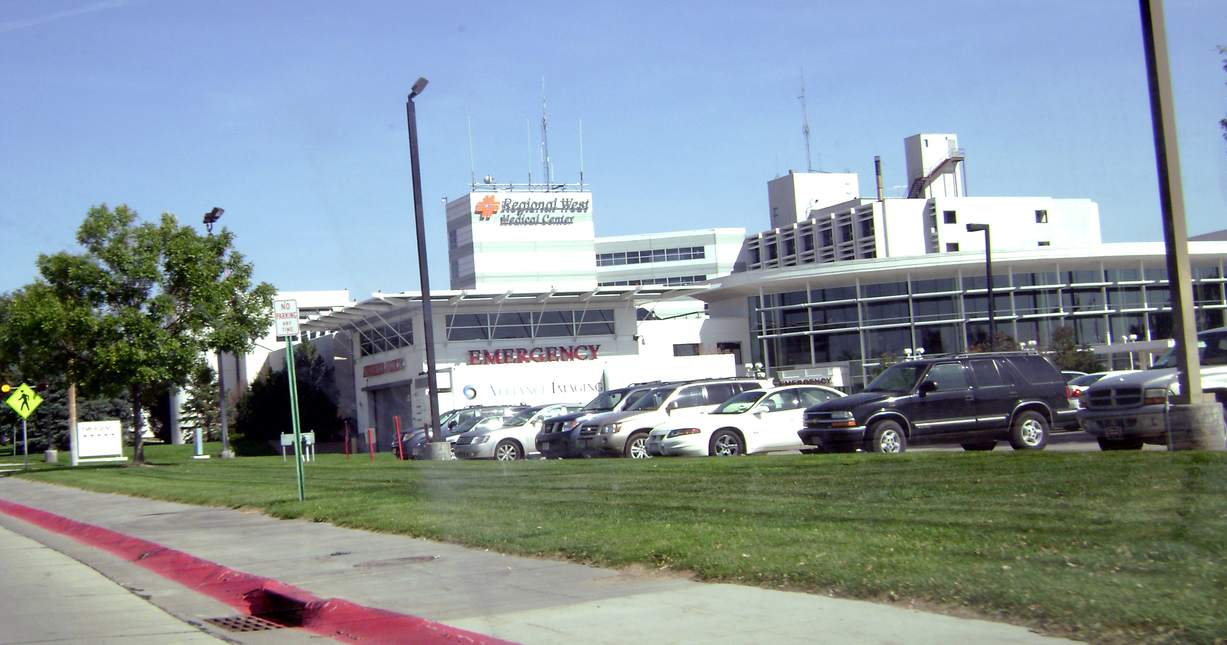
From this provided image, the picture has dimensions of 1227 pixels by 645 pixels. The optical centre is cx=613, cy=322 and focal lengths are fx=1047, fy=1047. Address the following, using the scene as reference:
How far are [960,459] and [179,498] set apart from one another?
1427 cm

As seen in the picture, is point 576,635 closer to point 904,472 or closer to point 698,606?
point 698,606

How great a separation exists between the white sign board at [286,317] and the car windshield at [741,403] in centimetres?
886

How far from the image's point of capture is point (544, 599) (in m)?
7.89

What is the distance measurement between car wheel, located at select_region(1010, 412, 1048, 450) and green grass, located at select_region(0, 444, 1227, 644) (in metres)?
2.70

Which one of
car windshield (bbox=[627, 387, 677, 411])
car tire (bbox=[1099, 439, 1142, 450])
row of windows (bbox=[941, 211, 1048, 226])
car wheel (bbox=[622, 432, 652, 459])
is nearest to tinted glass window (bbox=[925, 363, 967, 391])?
car tire (bbox=[1099, 439, 1142, 450])

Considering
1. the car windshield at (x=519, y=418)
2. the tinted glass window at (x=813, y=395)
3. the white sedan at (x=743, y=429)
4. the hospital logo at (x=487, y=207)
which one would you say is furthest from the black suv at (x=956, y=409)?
the hospital logo at (x=487, y=207)

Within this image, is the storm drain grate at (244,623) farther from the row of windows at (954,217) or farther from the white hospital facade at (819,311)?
the row of windows at (954,217)

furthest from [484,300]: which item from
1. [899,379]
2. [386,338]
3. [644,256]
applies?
[644,256]

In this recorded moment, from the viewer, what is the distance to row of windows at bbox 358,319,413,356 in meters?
58.7

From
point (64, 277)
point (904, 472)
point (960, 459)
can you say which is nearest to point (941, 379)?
point (960, 459)

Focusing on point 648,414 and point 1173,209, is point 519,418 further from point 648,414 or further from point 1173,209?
point 1173,209

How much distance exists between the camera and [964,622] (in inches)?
243

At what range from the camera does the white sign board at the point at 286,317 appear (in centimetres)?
1606

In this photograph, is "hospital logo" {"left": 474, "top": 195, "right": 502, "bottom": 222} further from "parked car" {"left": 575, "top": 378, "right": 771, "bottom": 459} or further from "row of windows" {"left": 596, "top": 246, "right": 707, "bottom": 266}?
"parked car" {"left": 575, "top": 378, "right": 771, "bottom": 459}
